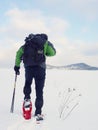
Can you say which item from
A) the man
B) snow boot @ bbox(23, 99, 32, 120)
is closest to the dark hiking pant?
the man

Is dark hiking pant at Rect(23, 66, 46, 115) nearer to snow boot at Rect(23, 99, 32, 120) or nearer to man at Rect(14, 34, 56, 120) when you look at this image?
man at Rect(14, 34, 56, 120)

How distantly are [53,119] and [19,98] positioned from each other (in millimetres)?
3351

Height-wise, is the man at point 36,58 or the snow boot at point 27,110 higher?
the man at point 36,58

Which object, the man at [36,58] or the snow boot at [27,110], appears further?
the man at [36,58]

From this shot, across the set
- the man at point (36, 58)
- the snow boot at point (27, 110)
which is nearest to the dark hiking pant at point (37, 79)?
the man at point (36, 58)

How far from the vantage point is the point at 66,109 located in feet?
26.8

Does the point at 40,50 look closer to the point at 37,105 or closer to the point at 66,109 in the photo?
the point at 37,105

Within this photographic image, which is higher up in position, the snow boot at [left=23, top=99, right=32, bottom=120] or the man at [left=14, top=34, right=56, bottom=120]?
the man at [left=14, top=34, right=56, bottom=120]

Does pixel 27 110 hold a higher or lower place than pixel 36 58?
lower

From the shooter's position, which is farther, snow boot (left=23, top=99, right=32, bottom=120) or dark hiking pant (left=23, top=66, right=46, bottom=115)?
dark hiking pant (left=23, top=66, right=46, bottom=115)

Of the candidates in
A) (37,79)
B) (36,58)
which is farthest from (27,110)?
(36,58)

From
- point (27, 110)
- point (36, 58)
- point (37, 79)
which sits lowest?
point (27, 110)

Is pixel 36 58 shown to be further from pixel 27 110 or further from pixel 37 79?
pixel 27 110

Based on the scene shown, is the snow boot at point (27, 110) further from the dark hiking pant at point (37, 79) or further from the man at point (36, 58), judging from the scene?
the dark hiking pant at point (37, 79)
